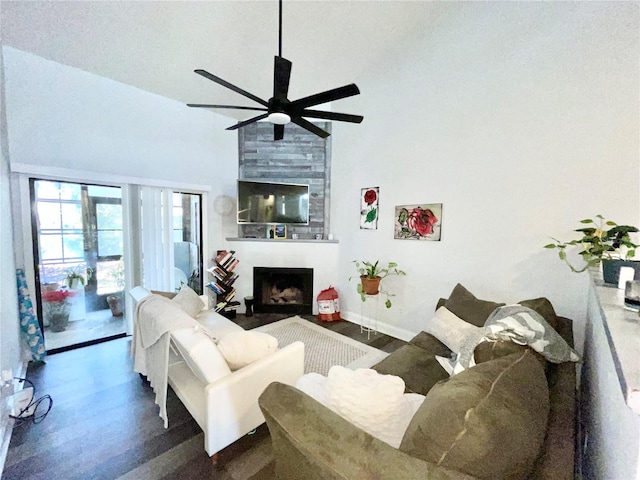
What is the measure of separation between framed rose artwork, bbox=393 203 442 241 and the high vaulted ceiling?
71.9 inches

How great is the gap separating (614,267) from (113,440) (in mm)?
3150

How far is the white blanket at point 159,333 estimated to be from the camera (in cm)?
154

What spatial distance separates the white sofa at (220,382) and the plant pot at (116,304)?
7.08ft

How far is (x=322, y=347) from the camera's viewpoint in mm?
2824

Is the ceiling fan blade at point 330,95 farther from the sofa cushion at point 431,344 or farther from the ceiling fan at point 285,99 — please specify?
the sofa cushion at point 431,344

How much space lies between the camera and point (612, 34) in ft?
5.98

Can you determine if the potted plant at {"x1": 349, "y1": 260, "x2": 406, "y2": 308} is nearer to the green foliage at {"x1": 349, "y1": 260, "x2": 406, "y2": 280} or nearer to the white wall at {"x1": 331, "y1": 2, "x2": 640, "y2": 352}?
the green foliage at {"x1": 349, "y1": 260, "x2": 406, "y2": 280}

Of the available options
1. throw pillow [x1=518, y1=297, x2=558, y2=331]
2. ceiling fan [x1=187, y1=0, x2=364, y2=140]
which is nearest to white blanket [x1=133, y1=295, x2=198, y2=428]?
ceiling fan [x1=187, y1=0, x2=364, y2=140]

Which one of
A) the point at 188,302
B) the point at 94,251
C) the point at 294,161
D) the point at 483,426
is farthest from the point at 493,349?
the point at 94,251

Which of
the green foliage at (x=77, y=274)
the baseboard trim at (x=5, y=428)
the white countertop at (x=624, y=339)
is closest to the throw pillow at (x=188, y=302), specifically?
the baseboard trim at (x=5, y=428)

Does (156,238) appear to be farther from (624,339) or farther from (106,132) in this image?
(624,339)

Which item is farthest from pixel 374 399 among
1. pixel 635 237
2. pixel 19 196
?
pixel 19 196

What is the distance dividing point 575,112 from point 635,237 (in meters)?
1.05

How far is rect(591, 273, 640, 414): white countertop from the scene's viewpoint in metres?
0.43
